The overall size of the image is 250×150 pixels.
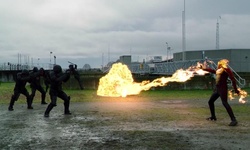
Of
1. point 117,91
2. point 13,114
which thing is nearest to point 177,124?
point 13,114

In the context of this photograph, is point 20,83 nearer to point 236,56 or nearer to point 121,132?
point 121,132

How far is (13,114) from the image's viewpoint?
1470cm

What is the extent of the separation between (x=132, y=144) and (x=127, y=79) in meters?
18.4

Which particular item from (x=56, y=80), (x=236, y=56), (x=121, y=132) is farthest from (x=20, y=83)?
(x=236, y=56)

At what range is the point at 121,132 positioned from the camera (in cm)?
1024

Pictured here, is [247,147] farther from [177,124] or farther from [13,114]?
[13,114]

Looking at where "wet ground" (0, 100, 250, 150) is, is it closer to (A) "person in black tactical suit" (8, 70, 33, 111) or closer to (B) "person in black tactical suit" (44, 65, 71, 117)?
(B) "person in black tactical suit" (44, 65, 71, 117)

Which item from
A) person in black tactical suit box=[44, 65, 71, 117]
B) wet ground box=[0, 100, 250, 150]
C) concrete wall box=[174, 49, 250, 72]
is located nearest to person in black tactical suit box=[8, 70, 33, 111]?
wet ground box=[0, 100, 250, 150]

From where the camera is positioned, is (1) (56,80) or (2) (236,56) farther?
(2) (236,56)

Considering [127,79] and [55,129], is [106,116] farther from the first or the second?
[127,79]

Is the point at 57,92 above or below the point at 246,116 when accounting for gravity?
above

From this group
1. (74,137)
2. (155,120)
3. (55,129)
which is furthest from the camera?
(155,120)

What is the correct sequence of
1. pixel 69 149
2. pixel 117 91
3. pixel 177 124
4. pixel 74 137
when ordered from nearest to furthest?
pixel 69 149, pixel 74 137, pixel 177 124, pixel 117 91

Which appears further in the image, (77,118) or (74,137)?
(77,118)
